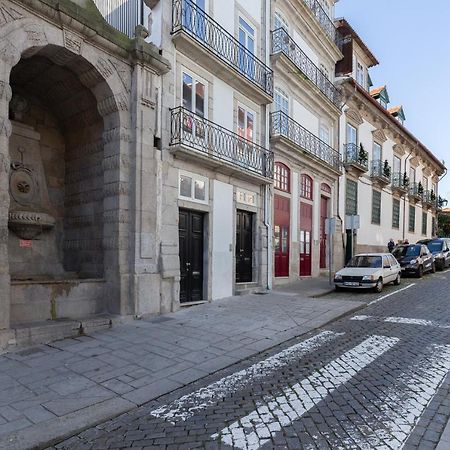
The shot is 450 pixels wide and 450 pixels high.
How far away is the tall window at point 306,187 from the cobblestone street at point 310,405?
10.6 meters

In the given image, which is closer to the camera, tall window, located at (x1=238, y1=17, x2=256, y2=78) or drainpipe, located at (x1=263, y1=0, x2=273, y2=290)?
tall window, located at (x1=238, y1=17, x2=256, y2=78)

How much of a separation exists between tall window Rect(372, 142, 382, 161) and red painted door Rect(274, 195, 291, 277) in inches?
451

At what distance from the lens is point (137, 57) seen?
845 cm

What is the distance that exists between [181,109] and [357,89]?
575 inches

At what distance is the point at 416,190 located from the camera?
31312 mm

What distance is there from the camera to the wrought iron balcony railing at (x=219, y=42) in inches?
377

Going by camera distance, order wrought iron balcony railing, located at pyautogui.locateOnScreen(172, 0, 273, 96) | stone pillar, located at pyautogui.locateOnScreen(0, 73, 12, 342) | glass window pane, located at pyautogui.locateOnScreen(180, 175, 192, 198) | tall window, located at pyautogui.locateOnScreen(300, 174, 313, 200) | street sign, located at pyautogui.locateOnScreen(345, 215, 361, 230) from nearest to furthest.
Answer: stone pillar, located at pyautogui.locateOnScreen(0, 73, 12, 342) → wrought iron balcony railing, located at pyautogui.locateOnScreen(172, 0, 273, 96) → glass window pane, located at pyautogui.locateOnScreen(180, 175, 192, 198) → street sign, located at pyautogui.locateOnScreen(345, 215, 361, 230) → tall window, located at pyautogui.locateOnScreen(300, 174, 313, 200)

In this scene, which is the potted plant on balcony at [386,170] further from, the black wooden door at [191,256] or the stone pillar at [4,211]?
the stone pillar at [4,211]

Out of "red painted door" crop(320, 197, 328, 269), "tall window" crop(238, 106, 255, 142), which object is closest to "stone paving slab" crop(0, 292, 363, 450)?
"tall window" crop(238, 106, 255, 142)

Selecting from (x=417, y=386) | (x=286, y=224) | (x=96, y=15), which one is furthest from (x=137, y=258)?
(x=286, y=224)

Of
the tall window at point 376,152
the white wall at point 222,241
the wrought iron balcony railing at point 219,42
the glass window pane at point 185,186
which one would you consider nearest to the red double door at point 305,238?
the wrought iron balcony railing at point 219,42

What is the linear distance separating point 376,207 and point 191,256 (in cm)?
1750

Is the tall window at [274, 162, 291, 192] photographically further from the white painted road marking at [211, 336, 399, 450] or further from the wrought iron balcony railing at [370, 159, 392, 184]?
the wrought iron balcony railing at [370, 159, 392, 184]

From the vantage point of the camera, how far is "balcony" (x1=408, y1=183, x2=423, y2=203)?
30362mm
